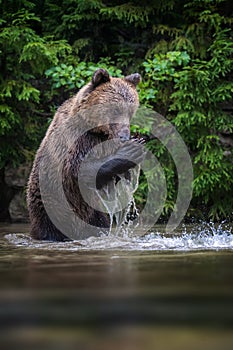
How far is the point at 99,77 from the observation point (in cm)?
558

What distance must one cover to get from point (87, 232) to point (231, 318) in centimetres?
389

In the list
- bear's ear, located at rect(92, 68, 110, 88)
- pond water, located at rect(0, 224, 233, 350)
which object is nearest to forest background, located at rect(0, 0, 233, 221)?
bear's ear, located at rect(92, 68, 110, 88)

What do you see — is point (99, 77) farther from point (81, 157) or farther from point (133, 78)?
point (81, 157)

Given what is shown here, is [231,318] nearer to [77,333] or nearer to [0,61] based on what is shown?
[77,333]

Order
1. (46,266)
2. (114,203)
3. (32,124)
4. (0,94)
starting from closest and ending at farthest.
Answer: (46,266), (114,203), (0,94), (32,124)

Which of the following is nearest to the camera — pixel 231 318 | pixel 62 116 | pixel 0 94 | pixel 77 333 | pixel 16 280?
pixel 77 333

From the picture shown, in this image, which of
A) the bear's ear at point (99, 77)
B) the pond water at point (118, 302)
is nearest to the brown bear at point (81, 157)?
the bear's ear at point (99, 77)

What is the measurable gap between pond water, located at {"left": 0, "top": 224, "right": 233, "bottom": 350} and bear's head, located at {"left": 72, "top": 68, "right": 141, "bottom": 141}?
7.05 ft

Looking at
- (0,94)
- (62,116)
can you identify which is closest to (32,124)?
(0,94)

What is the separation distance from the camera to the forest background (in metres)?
8.05

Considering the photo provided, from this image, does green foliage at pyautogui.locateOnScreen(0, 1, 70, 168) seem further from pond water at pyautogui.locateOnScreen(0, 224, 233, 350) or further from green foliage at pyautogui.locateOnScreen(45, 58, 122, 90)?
pond water at pyautogui.locateOnScreen(0, 224, 233, 350)

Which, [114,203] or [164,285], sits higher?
[114,203]

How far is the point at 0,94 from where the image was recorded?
8.03m

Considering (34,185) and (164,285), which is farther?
(34,185)
